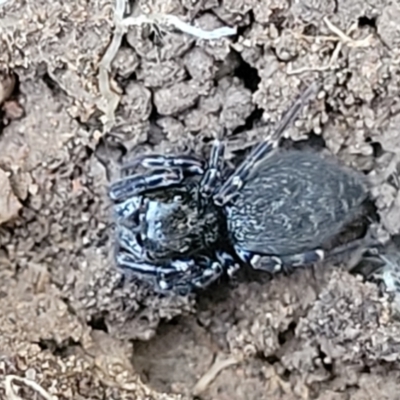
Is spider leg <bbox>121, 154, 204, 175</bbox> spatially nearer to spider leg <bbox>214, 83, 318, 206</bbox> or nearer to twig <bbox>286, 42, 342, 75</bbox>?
spider leg <bbox>214, 83, 318, 206</bbox>

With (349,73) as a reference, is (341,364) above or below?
below

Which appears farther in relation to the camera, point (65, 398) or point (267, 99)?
point (267, 99)

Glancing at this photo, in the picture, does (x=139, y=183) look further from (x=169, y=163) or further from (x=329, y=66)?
(x=329, y=66)

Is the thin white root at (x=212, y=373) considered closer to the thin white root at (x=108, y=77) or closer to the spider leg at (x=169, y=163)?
the spider leg at (x=169, y=163)

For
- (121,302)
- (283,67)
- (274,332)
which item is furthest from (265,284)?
(283,67)

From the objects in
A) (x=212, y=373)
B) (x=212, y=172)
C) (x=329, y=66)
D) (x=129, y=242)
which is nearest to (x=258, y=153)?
(x=212, y=172)

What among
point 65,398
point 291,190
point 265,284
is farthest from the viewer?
point 265,284

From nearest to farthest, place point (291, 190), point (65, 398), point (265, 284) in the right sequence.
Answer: point (65, 398) → point (291, 190) → point (265, 284)

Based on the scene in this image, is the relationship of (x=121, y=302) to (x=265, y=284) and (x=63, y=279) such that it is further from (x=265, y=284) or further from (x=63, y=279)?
(x=265, y=284)
